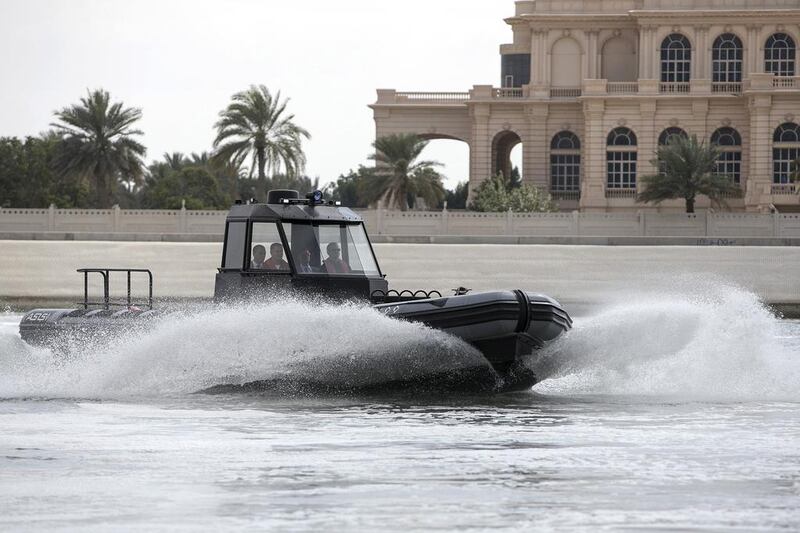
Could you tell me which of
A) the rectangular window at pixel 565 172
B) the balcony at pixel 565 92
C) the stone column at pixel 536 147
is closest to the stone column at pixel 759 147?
the rectangular window at pixel 565 172

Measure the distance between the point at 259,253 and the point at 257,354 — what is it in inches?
47.0

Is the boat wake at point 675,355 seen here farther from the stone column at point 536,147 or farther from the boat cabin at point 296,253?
the stone column at point 536,147

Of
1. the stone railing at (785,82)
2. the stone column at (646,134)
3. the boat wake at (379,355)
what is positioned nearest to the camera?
the boat wake at (379,355)

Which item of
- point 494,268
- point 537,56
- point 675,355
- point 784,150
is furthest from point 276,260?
point 537,56

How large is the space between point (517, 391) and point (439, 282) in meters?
30.4

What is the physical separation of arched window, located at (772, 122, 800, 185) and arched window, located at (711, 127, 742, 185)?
198 centimetres

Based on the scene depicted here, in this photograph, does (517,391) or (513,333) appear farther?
(517,391)

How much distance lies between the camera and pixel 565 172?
83.8 metres

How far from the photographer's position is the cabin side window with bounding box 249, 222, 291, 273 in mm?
17422

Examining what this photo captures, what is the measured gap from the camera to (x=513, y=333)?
53.7 feet

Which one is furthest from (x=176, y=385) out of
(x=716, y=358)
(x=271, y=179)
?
(x=271, y=179)

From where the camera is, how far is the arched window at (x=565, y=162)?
83.3 m

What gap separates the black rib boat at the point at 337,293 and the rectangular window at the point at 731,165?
208 feet

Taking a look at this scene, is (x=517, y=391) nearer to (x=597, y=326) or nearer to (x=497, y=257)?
(x=597, y=326)
